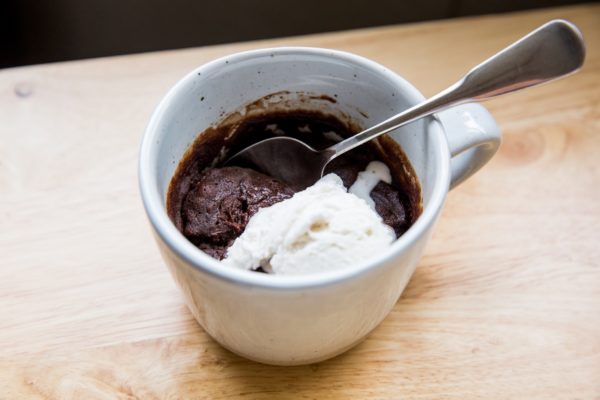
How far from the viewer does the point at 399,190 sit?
0.91 meters

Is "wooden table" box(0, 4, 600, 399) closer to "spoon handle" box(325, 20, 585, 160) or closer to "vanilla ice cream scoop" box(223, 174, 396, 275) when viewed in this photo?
"vanilla ice cream scoop" box(223, 174, 396, 275)

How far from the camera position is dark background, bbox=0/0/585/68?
68.6 inches

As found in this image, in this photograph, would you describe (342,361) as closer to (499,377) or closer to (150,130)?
(499,377)

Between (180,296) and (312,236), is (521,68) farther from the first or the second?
(180,296)

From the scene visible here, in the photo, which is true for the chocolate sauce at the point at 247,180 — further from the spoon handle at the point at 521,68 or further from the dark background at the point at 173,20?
the dark background at the point at 173,20

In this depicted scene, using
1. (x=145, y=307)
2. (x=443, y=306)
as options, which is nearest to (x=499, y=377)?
(x=443, y=306)

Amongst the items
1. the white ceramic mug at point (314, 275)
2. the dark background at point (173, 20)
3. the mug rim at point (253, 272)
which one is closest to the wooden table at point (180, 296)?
the white ceramic mug at point (314, 275)

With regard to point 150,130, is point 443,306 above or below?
below

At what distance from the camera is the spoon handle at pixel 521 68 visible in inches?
29.4

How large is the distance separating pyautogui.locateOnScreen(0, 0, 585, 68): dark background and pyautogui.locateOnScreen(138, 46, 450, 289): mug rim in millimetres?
959

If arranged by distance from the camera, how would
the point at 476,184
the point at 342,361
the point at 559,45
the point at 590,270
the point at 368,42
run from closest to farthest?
the point at 559,45
the point at 342,361
the point at 590,270
the point at 476,184
the point at 368,42

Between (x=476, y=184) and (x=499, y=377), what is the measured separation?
362 mm

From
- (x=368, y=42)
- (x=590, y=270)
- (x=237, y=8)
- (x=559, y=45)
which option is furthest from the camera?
(x=237, y=8)

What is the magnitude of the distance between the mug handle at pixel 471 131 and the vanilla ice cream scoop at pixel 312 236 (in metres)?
0.15
